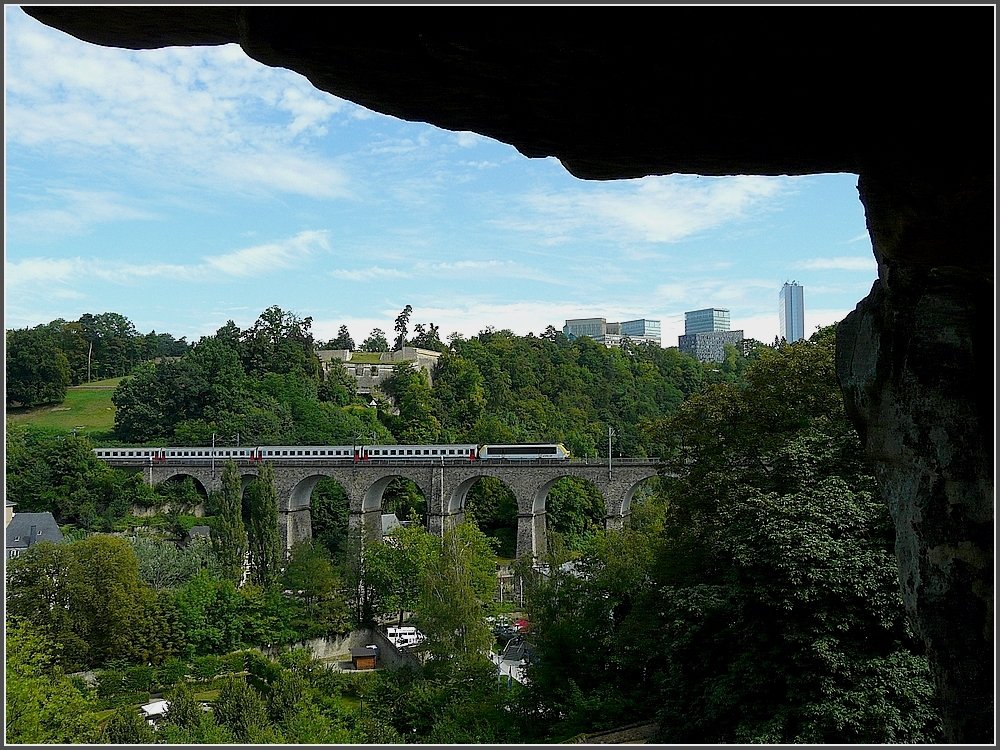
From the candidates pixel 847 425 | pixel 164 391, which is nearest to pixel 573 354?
pixel 164 391

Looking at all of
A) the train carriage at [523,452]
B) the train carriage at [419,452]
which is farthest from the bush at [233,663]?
the train carriage at [523,452]

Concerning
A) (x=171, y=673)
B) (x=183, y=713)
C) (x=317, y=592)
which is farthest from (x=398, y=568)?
(x=183, y=713)

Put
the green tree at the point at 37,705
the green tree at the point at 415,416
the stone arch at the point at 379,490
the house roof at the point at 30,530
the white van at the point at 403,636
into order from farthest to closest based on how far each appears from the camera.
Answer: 1. the green tree at the point at 415,416
2. the stone arch at the point at 379,490
3. the house roof at the point at 30,530
4. the white van at the point at 403,636
5. the green tree at the point at 37,705

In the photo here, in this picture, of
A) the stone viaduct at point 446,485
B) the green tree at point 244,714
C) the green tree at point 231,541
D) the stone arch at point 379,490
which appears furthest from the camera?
the stone arch at point 379,490

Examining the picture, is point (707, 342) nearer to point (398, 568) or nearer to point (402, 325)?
point (402, 325)

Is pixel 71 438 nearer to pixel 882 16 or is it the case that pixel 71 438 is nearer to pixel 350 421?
pixel 350 421

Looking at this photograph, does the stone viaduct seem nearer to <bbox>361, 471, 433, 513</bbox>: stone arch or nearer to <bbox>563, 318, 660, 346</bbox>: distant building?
<bbox>361, 471, 433, 513</bbox>: stone arch

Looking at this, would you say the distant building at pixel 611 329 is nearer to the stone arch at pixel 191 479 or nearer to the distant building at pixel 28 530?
the stone arch at pixel 191 479
